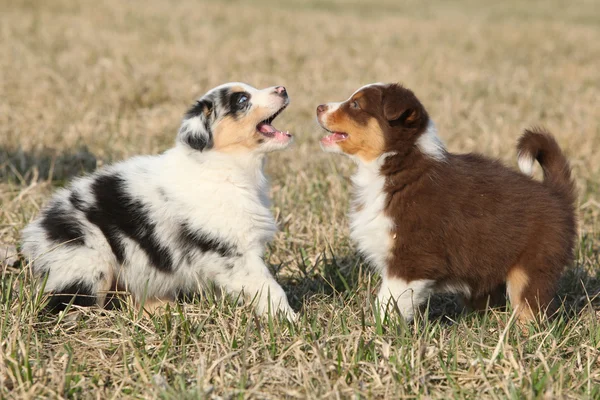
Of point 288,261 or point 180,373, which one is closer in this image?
point 180,373

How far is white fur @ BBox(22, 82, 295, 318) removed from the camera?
4.28m

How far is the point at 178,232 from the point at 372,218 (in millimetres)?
1139

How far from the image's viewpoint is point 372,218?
4.41 metres

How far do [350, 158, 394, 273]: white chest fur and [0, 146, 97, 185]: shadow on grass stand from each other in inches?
125

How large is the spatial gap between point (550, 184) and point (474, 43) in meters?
11.4

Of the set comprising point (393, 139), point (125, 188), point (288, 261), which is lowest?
point (288, 261)

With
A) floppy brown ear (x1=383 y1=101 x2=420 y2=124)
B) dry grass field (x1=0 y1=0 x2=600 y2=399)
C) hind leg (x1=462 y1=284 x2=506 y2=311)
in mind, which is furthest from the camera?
hind leg (x1=462 y1=284 x2=506 y2=311)

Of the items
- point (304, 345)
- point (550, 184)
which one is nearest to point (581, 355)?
point (550, 184)

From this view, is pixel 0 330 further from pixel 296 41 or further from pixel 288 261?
pixel 296 41

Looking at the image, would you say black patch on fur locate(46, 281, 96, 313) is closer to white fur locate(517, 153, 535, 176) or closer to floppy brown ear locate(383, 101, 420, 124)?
floppy brown ear locate(383, 101, 420, 124)

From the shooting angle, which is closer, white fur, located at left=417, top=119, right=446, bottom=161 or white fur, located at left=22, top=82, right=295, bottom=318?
white fur, located at left=22, top=82, right=295, bottom=318

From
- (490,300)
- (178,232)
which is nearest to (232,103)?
(178,232)

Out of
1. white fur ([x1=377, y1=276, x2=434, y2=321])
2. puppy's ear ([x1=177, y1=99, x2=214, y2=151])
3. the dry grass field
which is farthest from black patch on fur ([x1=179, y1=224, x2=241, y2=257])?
white fur ([x1=377, y1=276, x2=434, y2=321])

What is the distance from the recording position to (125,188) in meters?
4.45
